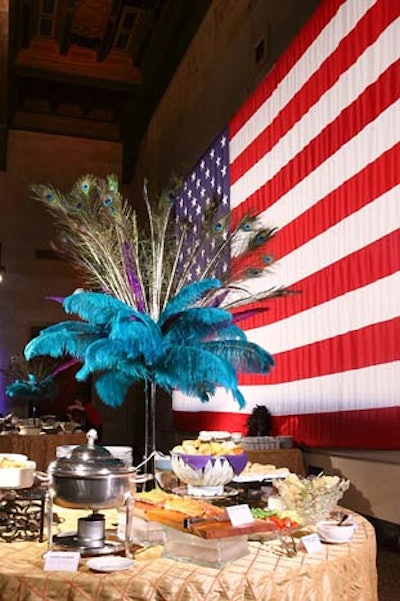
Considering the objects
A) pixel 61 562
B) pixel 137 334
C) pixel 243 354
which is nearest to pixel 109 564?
pixel 61 562

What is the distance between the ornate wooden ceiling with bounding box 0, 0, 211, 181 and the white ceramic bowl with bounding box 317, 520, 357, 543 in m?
9.55

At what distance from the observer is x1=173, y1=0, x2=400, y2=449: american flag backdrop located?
4754 mm

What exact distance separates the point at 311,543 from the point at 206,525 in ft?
1.04

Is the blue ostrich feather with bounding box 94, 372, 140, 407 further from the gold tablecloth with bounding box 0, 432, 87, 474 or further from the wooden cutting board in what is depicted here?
the gold tablecloth with bounding box 0, 432, 87, 474

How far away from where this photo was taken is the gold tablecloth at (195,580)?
1518 millimetres

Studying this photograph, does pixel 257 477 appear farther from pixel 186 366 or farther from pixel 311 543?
pixel 311 543

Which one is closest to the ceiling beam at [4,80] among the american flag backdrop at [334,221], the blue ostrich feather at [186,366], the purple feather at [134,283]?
the american flag backdrop at [334,221]

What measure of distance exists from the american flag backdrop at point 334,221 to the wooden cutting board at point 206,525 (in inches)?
123

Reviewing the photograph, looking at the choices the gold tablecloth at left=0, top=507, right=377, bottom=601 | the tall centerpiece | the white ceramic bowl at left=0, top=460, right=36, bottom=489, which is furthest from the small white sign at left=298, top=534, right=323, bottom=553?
the tall centerpiece

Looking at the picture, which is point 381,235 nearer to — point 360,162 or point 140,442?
point 360,162

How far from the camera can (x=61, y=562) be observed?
62.7 inches

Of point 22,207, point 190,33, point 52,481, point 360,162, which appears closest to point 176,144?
point 190,33

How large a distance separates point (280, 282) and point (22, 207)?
29.3ft

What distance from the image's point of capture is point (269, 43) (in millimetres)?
7332
